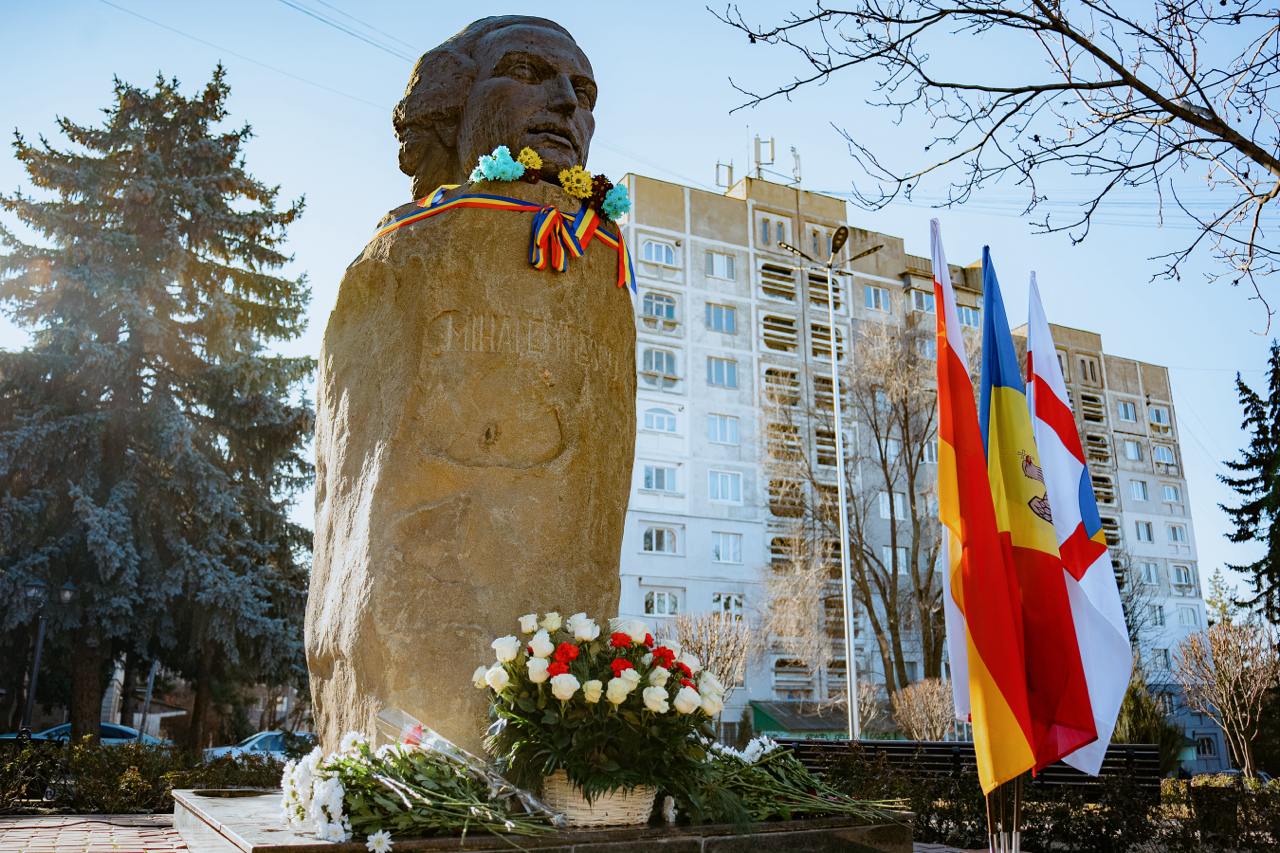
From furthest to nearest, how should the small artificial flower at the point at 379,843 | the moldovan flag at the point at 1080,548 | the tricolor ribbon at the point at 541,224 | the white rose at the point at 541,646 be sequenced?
1. the tricolor ribbon at the point at 541,224
2. the moldovan flag at the point at 1080,548
3. the white rose at the point at 541,646
4. the small artificial flower at the point at 379,843

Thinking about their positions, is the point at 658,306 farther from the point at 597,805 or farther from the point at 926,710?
the point at 597,805

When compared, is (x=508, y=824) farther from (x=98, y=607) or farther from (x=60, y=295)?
(x=60, y=295)

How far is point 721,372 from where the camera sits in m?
Result: 36.2

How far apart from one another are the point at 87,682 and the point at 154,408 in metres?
5.42

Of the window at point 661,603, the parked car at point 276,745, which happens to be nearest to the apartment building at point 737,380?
the window at point 661,603

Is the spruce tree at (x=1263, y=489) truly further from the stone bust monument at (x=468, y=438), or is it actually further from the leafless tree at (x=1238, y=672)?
the stone bust monument at (x=468, y=438)

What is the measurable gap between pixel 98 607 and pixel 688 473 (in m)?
19.5

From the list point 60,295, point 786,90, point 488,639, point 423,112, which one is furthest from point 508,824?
point 60,295

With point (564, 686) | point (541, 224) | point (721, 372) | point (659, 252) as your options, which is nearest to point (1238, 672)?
point (721, 372)

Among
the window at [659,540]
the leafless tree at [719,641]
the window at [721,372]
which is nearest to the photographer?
the leafless tree at [719,641]

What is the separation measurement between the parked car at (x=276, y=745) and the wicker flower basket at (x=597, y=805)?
14994 millimetres

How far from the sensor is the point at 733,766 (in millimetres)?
5320

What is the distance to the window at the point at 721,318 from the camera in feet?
120

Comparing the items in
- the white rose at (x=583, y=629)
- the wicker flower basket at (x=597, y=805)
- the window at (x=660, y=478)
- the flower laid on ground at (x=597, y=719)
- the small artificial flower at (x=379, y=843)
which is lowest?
the small artificial flower at (x=379, y=843)
